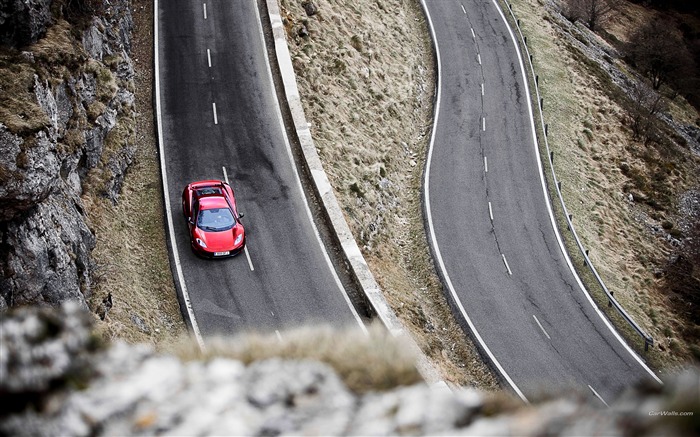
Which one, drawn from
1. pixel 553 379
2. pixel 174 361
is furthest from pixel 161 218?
pixel 174 361

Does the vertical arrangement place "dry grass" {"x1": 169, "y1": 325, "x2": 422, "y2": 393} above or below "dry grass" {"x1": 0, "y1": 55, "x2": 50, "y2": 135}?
below

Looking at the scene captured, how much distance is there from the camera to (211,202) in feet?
79.5

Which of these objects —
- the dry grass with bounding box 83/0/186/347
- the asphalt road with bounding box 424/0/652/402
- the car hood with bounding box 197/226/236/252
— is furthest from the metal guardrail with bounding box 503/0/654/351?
the dry grass with bounding box 83/0/186/347

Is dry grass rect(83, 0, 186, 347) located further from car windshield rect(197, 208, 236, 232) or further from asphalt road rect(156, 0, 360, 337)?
car windshield rect(197, 208, 236, 232)

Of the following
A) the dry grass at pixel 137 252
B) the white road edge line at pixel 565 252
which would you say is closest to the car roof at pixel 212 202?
the dry grass at pixel 137 252

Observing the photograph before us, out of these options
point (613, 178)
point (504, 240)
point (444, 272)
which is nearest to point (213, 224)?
point (444, 272)

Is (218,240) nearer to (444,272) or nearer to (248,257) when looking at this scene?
(248,257)

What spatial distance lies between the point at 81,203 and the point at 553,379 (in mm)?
18009

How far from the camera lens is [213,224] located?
941 inches

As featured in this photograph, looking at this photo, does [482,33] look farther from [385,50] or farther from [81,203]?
[81,203]

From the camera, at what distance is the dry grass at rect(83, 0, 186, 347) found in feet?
69.1

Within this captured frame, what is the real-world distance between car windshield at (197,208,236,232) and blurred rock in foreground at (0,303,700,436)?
16.3 metres

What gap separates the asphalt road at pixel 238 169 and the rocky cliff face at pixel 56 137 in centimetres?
247

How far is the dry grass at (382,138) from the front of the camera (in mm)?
25750
